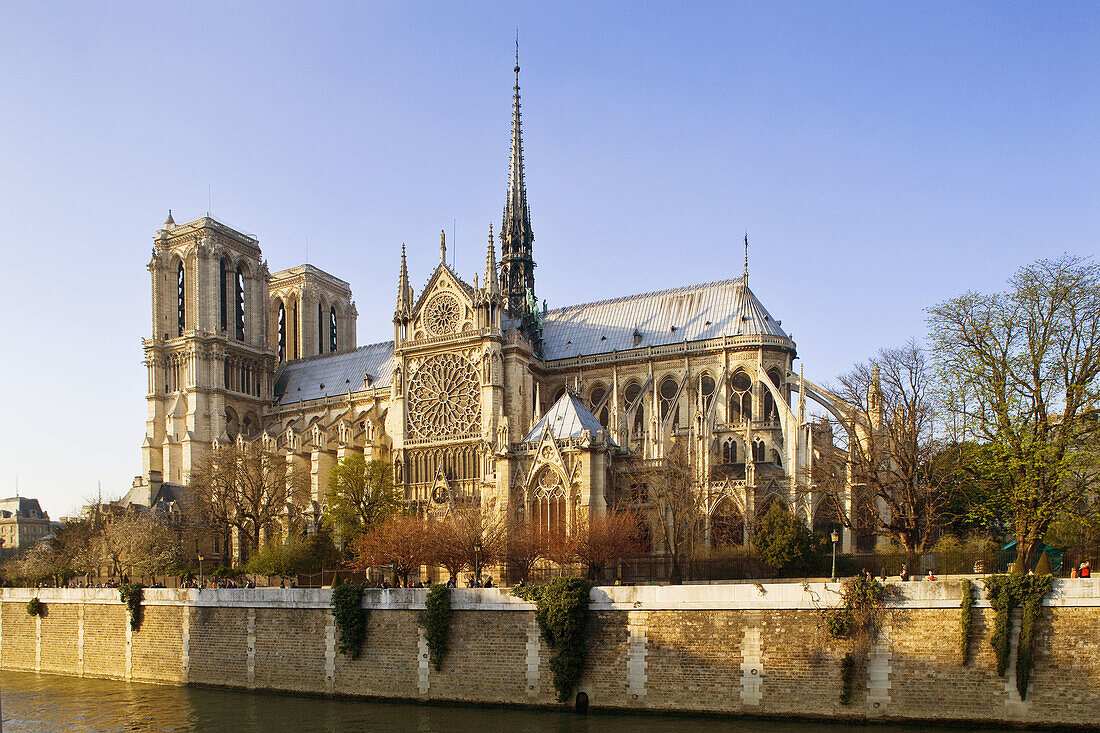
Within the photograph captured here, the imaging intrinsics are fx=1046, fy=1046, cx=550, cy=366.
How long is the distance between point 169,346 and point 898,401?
52.5 m

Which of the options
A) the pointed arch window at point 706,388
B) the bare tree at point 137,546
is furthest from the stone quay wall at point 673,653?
the pointed arch window at point 706,388

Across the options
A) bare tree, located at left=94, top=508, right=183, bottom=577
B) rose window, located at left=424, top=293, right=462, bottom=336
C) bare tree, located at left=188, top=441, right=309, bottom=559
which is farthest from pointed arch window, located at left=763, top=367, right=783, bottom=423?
bare tree, located at left=94, top=508, right=183, bottom=577

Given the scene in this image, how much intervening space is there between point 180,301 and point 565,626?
5221 centimetres

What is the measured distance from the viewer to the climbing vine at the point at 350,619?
1385 inches

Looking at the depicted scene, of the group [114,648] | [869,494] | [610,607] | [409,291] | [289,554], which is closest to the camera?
[610,607]

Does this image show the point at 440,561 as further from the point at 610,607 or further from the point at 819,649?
the point at 819,649

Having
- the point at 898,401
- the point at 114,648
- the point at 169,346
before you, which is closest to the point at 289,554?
the point at 114,648

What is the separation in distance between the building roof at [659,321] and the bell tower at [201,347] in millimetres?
22951

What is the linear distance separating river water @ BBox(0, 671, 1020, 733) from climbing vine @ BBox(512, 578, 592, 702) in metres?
1.11

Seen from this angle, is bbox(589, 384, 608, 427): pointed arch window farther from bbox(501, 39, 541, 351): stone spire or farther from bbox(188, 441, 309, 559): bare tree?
bbox(188, 441, 309, 559): bare tree

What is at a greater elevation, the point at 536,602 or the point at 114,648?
the point at 536,602

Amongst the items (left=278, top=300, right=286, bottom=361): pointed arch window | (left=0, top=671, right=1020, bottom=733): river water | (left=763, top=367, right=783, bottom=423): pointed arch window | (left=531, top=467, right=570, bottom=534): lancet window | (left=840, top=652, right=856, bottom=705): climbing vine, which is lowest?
(left=0, top=671, right=1020, bottom=733): river water

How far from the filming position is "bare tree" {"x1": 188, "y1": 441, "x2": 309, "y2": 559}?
177 feet

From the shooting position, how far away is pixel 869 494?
3956cm
